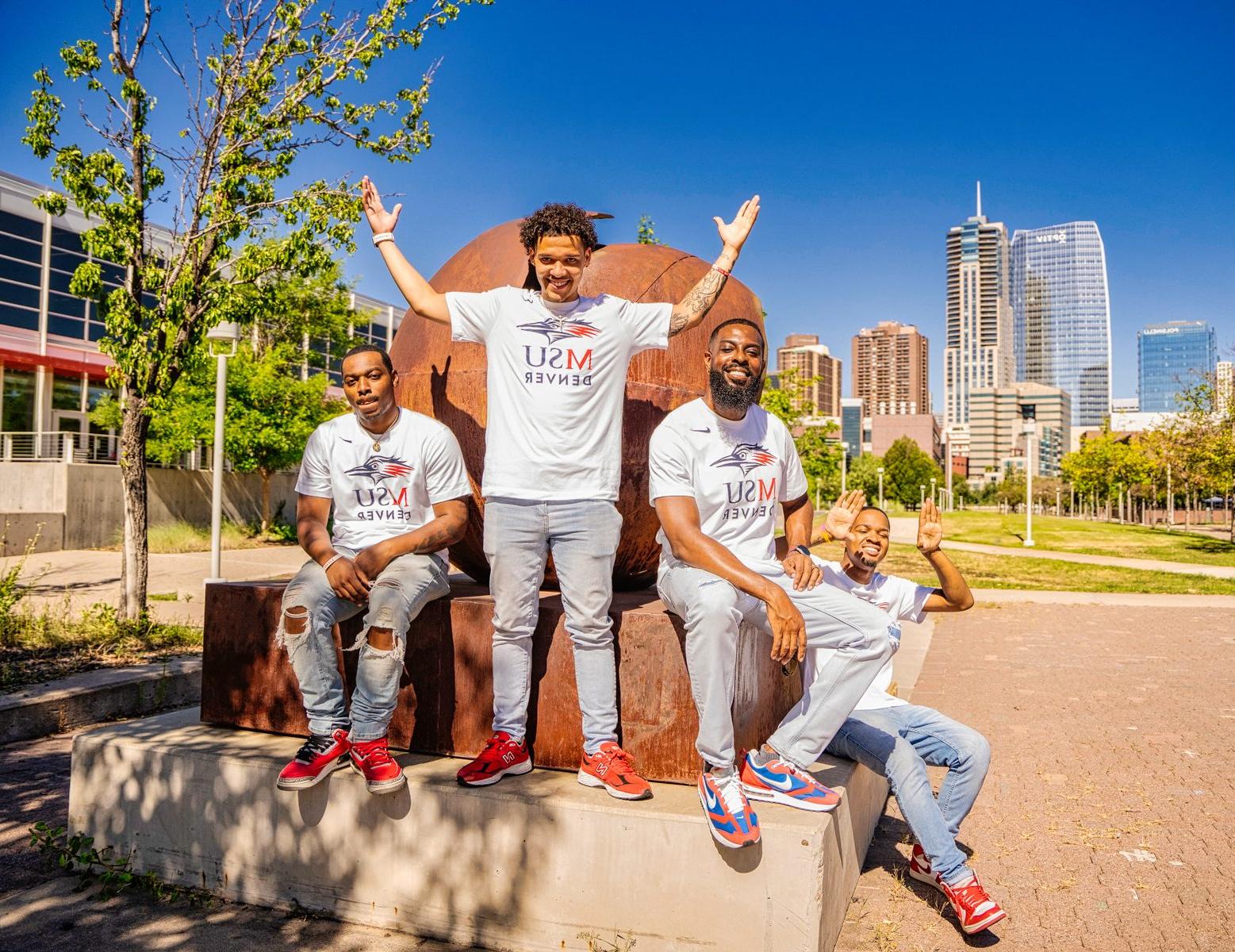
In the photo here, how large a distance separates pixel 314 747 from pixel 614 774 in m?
1.25

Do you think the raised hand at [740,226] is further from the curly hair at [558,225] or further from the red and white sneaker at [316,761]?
the red and white sneaker at [316,761]

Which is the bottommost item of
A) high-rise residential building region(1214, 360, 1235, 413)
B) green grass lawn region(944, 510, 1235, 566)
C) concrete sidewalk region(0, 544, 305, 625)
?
green grass lawn region(944, 510, 1235, 566)

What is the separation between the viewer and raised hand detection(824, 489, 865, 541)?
4.04 m

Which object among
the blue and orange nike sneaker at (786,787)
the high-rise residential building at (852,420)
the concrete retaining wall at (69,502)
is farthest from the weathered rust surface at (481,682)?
the high-rise residential building at (852,420)

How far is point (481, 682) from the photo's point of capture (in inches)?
153

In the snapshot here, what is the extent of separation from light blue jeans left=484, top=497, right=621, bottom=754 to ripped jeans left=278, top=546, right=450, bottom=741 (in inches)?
15.2

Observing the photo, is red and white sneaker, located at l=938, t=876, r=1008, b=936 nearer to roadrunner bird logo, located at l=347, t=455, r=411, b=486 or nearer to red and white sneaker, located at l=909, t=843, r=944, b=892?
red and white sneaker, located at l=909, t=843, r=944, b=892

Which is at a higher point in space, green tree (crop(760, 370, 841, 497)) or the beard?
green tree (crop(760, 370, 841, 497))

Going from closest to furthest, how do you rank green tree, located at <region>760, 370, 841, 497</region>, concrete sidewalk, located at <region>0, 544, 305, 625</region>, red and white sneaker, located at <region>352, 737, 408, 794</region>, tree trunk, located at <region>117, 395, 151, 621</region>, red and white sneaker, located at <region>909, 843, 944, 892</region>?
red and white sneaker, located at <region>352, 737, 408, 794</region>, red and white sneaker, located at <region>909, 843, 944, 892</region>, tree trunk, located at <region>117, 395, 151, 621</region>, concrete sidewalk, located at <region>0, 544, 305, 625</region>, green tree, located at <region>760, 370, 841, 497</region>

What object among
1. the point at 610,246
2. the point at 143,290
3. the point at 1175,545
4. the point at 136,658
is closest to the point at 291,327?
the point at 143,290

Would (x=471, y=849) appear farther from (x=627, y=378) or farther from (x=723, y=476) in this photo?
(x=627, y=378)

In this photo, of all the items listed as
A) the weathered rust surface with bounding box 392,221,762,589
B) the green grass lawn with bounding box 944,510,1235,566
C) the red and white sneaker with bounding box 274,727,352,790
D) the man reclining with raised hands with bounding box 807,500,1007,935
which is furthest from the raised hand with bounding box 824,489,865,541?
the green grass lawn with bounding box 944,510,1235,566

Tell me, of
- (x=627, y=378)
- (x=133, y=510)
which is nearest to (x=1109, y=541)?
(x=133, y=510)

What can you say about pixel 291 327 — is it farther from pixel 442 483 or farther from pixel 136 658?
pixel 442 483
